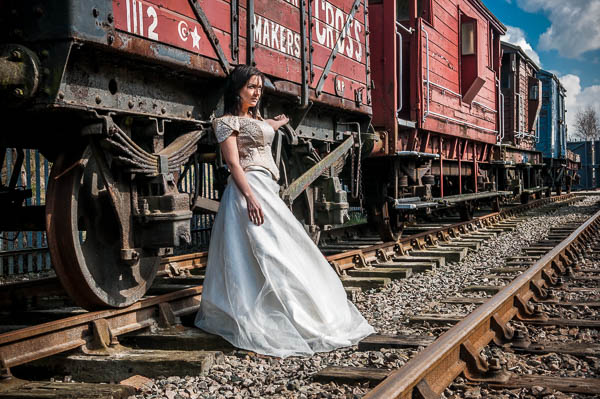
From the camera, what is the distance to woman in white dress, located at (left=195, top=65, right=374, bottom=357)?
12.7 ft

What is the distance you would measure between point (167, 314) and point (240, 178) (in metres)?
1.03

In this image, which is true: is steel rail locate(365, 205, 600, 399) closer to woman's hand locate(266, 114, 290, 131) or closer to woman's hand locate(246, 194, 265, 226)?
woman's hand locate(246, 194, 265, 226)

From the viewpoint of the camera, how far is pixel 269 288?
13.1ft

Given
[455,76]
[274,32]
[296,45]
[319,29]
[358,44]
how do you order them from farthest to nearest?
[455,76] → [358,44] → [319,29] → [296,45] → [274,32]

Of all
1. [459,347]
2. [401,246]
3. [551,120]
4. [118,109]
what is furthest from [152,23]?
[551,120]

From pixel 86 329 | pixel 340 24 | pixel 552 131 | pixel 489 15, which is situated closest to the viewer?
pixel 86 329

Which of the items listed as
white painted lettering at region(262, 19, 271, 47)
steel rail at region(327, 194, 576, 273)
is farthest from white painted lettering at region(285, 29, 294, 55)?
steel rail at region(327, 194, 576, 273)

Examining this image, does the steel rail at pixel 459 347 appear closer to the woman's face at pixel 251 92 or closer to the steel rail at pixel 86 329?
the steel rail at pixel 86 329

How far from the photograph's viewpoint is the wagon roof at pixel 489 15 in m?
12.9

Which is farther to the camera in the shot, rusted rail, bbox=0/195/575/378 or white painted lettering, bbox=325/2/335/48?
white painted lettering, bbox=325/2/335/48

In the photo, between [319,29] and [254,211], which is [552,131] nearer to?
[319,29]

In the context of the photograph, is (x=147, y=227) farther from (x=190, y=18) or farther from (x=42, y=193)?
(x=42, y=193)

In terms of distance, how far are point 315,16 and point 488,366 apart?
4165 mm

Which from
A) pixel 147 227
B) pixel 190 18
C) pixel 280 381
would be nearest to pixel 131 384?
A: pixel 280 381
